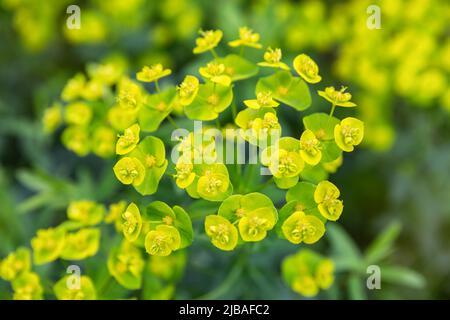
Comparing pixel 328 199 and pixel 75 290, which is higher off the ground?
pixel 328 199

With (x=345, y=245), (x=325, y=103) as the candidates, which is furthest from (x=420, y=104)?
(x=345, y=245)

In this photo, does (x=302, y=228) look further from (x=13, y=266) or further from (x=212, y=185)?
(x=13, y=266)

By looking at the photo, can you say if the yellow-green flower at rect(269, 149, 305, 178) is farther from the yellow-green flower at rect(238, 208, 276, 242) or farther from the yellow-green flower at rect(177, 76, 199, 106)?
the yellow-green flower at rect(177, 76, 199, 106)

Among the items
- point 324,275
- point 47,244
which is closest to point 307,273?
point 324,275

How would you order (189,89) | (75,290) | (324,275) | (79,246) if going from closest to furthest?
(189,89), (75,290), (79,246), (324,275)

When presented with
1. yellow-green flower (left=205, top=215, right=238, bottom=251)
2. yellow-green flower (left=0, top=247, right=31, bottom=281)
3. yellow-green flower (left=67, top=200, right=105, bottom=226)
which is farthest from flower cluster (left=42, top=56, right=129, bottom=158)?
yellow-green flower (left=205, top=215, right=238, bottom=251)

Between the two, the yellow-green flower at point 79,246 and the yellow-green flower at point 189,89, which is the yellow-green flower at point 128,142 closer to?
the yellow-green flower at point 189,89
